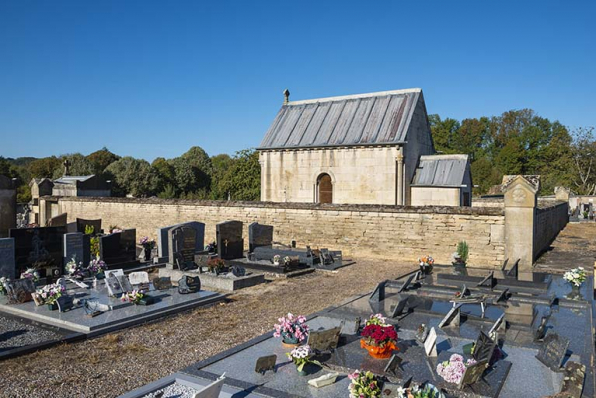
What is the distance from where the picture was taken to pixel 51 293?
31.5ft

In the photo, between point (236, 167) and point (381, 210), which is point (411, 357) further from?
point (236, 167)

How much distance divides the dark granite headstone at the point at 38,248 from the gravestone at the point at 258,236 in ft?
21.2

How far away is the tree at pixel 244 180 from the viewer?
4297 centimetres

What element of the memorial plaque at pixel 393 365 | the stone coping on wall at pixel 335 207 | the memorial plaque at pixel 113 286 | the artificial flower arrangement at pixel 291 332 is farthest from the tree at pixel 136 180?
the memorial plaque at pixel 393 365

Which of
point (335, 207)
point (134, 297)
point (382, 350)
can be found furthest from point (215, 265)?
point (382, 350)

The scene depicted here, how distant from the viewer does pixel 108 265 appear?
14656 mm

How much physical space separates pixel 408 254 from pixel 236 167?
29.2 metres

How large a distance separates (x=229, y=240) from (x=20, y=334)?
8427 millimetres

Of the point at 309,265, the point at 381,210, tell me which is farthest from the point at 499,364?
the point at 381,210

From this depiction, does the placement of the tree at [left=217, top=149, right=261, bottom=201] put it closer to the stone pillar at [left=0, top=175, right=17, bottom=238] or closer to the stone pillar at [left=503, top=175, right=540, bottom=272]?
the stone pillar at [left=0, top=175, right=17, bottom=238]

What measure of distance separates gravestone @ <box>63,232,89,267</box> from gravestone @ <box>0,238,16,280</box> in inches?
59.6

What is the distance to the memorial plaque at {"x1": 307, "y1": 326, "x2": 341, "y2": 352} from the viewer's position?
6.37 metres

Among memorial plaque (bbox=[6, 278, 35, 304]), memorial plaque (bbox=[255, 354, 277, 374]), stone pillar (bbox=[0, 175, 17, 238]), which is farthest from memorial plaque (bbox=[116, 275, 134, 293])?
stone pillar (bbox=[0, 175, 17, 238])

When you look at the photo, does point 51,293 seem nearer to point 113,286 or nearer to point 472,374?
point 113,286
